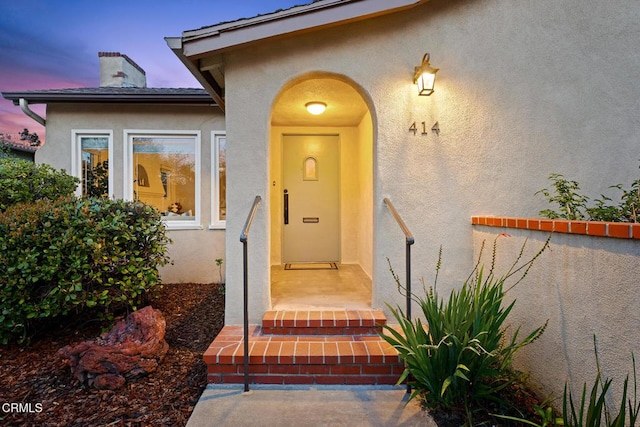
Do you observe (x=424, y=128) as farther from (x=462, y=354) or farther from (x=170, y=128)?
(x=170, y=128)

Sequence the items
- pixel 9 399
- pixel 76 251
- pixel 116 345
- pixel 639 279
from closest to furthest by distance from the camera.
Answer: pixel 639 279 < pixel 9 399 < pixel 116 345 < pixel 76 251

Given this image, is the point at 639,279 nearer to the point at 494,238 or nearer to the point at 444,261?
the point at 494,238

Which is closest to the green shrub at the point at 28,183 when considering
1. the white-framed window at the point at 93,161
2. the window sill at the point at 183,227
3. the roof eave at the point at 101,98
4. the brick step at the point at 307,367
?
the white-framed window at the point at 93,161

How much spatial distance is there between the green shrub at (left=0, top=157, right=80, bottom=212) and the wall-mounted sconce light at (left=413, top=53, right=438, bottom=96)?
14.9 ft

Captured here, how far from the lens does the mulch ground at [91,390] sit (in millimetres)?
2021

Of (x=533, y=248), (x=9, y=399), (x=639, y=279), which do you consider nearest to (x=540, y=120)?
(x=533, y=248)

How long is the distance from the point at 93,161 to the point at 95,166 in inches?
3.5

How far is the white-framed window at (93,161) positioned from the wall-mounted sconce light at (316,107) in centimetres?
338

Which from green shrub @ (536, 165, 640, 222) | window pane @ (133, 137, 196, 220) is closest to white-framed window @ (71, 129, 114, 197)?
window pane @ (133, 137, 196, 220)

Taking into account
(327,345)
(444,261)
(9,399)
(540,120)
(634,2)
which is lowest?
(9,399)

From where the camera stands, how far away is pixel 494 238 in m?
2.70

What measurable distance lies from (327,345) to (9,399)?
241cm

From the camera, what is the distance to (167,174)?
5.12 meters

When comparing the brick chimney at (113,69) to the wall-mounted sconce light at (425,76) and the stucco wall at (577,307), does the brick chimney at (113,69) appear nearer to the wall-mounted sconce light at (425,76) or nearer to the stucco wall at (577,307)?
the wall-mounted sconce light at (425,76)
